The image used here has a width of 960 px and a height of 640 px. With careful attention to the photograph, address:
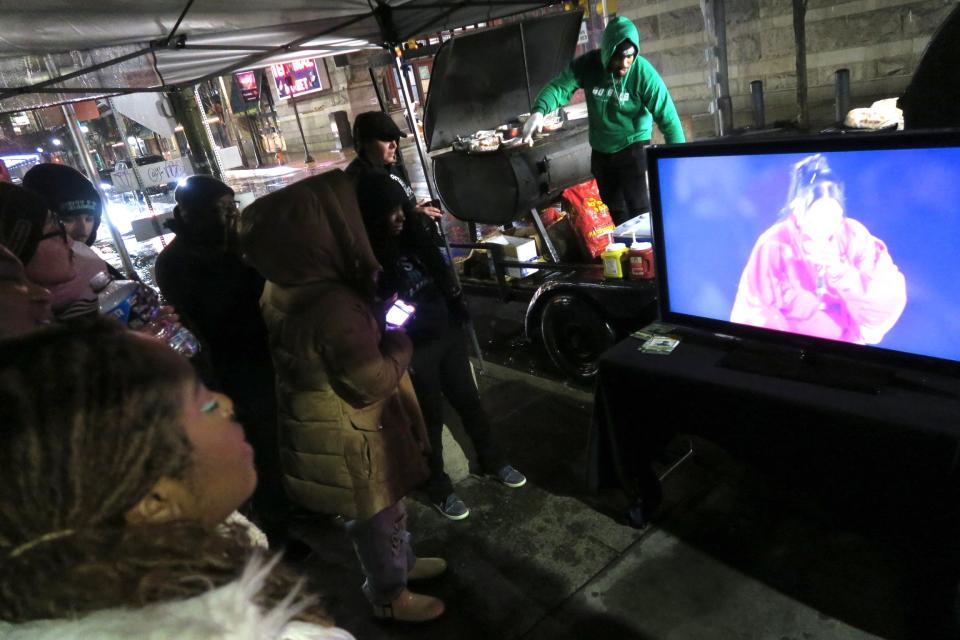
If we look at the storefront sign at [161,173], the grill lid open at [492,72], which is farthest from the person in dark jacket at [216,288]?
the storefront sign at [161,173]

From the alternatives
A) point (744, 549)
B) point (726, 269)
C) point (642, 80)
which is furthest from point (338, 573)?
point (642, 80)

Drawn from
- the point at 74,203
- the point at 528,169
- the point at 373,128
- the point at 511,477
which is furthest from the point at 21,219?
the point at 528,169

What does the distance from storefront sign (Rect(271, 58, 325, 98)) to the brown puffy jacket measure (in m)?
24.3

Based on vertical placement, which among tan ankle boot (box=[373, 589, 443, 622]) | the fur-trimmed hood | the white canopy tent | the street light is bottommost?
tan ankle boot (box=[373, 589, 443, 622])

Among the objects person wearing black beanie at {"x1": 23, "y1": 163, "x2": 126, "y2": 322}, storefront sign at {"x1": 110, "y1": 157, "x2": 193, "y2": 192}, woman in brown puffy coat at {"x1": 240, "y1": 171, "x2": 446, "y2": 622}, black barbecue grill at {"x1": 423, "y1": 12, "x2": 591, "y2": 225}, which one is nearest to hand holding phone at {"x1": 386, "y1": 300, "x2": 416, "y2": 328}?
woman in brown puffy coat at {"x1": 240, "y1": 171, "x2": 446, "y2": 622}

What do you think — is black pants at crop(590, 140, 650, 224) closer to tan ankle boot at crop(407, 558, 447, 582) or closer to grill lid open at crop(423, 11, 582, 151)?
grill lid open at crop(423, 11, 582, 151)

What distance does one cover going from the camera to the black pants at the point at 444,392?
2943 mm

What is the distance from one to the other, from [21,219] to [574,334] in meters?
3.22

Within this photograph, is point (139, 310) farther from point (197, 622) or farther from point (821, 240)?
point (821, 240)

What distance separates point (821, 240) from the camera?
202 cm

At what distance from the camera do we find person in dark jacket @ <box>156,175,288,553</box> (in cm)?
262

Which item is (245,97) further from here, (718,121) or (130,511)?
(130,511)

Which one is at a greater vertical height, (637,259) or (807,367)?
(637,259)

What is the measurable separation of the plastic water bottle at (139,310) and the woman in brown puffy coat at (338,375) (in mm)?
715
